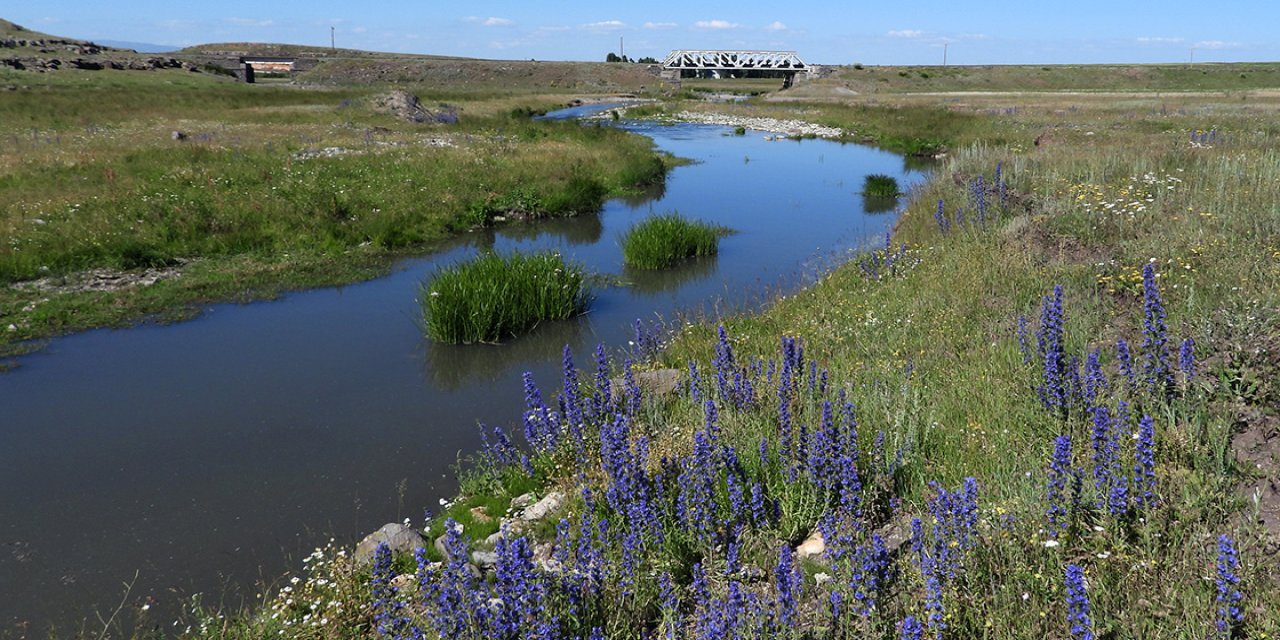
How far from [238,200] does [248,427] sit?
12816 millimetres

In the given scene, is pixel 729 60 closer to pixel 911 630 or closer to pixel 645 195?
pixel 645 195

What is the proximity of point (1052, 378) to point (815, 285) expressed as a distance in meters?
7.82

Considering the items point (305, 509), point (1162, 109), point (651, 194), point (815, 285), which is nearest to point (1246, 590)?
point (305, 509)

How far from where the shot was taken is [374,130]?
125ft

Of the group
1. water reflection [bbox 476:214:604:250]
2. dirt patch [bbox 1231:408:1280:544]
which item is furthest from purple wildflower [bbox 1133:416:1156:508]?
water reflection [bbox 476:214:604:250]

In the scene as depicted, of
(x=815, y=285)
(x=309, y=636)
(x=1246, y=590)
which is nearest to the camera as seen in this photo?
(x=1246, y=590)

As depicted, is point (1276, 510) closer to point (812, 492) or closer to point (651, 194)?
point (812, 492)

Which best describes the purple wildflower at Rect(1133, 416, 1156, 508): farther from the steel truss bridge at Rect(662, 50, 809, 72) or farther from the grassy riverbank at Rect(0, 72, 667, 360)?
the steel truss bridge at Rect(662, 50, 809, 72)

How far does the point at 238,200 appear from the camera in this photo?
20547mm

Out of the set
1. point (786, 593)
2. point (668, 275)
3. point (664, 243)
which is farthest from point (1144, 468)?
point (664, 243)

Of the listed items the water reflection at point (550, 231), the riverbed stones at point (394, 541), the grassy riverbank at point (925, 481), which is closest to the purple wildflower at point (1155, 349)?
the grassy riverbank at point (925, 481)

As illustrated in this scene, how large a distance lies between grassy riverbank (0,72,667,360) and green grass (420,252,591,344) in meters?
4.47

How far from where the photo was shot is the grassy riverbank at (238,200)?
15391mm

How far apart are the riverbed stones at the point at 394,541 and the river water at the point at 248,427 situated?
2.52 ft
